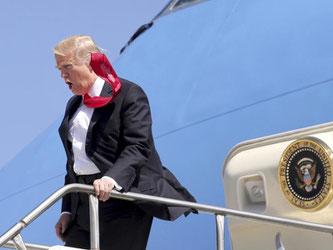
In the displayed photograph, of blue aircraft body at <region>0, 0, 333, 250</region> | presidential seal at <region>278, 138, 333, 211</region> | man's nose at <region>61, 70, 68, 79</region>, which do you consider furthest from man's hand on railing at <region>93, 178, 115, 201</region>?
blue aircraft body at <region>0, 0, 333, 250</region>

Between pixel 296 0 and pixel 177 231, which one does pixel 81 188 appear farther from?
pixel 296 0

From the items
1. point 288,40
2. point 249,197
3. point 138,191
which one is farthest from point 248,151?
point 288,40

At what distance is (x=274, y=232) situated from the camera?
11.4 ft

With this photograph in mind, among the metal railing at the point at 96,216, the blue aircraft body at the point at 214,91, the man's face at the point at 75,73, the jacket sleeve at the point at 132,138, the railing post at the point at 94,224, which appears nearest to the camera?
the metal railing at the point at 96,216

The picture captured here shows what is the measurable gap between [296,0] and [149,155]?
2331 millimetres

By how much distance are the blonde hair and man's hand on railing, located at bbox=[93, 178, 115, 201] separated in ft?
1.84

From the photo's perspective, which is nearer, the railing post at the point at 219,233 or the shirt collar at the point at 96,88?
the railing post at the point at 219,233

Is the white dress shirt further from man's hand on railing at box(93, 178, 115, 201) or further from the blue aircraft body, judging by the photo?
the blue aircraft body

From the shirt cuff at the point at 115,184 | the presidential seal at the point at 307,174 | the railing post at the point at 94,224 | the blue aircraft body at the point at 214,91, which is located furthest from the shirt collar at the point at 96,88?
the blue aircraft body at the point at 214,91

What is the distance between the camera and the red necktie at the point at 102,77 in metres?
3.22

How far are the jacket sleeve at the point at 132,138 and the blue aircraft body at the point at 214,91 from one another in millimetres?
1316

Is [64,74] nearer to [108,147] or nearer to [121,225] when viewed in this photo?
[108,147]

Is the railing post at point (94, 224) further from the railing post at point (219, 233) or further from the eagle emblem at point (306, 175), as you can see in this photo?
the eagle emblem at point (306, 175)

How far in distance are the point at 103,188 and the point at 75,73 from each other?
56 cm
